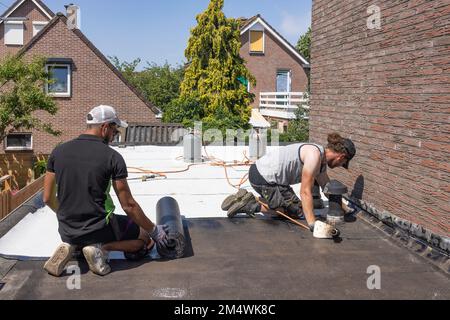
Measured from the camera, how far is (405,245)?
4.95 m

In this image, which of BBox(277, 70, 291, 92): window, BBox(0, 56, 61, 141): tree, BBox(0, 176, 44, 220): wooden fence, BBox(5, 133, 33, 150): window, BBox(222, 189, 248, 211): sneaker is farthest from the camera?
BBox(277, 70, 291, 92): window

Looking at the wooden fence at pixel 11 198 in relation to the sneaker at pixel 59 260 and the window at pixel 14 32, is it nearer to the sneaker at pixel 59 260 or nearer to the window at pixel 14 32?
the sneaker at pixel 59 260

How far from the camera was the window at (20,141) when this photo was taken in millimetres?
22953

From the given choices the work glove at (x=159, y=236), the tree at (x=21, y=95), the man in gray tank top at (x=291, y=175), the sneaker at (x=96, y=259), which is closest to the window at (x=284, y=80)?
the tree at (x=21, y=95)

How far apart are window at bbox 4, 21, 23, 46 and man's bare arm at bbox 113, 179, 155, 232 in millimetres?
A: 30791

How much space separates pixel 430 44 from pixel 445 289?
233 centimetres

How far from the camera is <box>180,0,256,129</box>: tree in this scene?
2312 cm

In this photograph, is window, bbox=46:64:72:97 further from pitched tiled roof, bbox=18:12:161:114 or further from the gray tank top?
the gray tank top

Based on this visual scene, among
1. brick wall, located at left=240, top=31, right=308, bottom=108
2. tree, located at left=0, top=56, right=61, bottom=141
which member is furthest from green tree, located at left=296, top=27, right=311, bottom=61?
tree, located at left=0, top=56, right=61, bottom=141

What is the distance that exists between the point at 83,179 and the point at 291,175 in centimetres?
246

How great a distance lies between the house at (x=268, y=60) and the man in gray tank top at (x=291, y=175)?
26.3 m

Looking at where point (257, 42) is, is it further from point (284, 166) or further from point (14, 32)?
point (284, 166)

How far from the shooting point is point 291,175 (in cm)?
571
